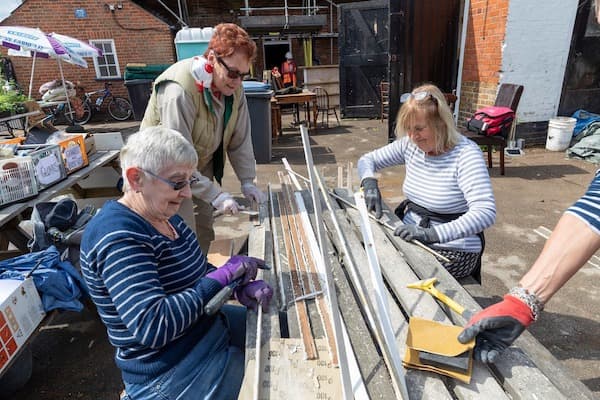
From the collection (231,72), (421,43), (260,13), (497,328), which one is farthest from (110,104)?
(497,328)

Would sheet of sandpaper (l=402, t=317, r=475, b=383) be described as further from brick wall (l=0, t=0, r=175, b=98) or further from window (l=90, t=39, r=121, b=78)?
window (l=90, t=39, r=121, b=78)

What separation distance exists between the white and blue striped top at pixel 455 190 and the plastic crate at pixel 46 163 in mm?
2687

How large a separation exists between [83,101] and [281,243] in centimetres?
1241

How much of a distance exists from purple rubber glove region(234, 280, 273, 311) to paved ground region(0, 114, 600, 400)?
1.27 m

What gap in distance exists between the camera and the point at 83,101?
1201 cm

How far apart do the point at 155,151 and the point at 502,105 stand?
19.3 feet

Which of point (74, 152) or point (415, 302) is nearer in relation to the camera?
point (415, 302)

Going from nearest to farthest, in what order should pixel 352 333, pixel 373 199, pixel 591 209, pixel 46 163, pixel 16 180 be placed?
pixel 591 209 < pixel 352 333 < pixel 373 199 < pixel 16 180 < pixel 46 163

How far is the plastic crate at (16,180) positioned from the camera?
259 cm

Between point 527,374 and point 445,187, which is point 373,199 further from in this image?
point 527,374

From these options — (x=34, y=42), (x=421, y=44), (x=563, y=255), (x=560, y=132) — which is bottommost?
(x=560, y=132)

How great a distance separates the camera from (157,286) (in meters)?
1.26

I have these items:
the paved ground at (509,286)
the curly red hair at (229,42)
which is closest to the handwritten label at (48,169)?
the paved ground at (509,286)

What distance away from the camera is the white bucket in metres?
6.17
